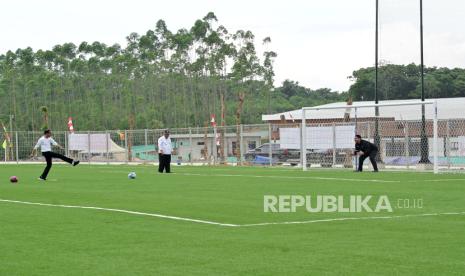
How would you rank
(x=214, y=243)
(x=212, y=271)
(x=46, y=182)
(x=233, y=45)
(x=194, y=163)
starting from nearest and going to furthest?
(x=212, y=271)
(x=214, y=243)
(x=46, y=182)
(x=194, y=163)
(x=233, y=45)

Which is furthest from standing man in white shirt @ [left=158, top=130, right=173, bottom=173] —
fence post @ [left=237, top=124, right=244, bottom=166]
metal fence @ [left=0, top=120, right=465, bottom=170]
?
fence post @ [left=237, top=124, right=244, bottom=166]

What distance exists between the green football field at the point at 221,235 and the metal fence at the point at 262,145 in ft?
56.0

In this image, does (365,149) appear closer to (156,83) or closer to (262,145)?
(262,145)

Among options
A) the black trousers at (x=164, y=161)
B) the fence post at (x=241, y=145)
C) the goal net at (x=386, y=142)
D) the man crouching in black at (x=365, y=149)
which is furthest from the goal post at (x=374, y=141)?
the fence post at (x=241, y=145)

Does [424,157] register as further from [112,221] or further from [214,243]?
[214,243]

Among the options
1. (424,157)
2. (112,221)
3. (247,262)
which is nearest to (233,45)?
(424,157)

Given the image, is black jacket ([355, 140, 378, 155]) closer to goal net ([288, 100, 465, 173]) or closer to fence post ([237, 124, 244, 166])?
goal net ([288, 100, 465, 173])

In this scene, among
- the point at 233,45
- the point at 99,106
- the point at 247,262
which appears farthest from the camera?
the point at 99,106

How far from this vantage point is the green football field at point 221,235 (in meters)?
9.73

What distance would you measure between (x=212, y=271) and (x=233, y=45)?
7137 cm

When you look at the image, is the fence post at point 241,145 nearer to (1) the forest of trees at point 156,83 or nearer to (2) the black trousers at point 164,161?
(2) the black trousers at point 164,161

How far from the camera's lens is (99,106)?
352 ft

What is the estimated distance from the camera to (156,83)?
330ft

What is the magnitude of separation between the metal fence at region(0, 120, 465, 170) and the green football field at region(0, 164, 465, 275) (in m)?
17.1
